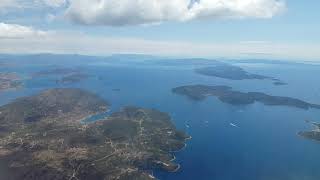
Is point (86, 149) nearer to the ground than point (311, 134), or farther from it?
farther from it

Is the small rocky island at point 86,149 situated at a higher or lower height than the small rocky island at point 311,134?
higher

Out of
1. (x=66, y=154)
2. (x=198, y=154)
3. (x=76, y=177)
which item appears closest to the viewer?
A: (x=76, y=177)

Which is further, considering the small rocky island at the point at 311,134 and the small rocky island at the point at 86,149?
the small rocky island at the point at 311,134

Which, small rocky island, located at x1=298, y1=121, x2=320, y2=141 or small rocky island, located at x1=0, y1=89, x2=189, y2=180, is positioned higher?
small rocky island, located at x1=0, y1=89, x2=189, y2=180

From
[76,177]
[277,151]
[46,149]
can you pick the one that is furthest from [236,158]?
[46,149]

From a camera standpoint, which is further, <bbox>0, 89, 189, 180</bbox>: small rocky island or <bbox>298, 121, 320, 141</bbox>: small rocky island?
<bbox>298, 121, 320, 141</bbox>: small rocky island

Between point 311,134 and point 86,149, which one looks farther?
point 311,134

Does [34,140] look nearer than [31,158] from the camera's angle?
No

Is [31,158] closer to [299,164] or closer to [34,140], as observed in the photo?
[34,140]
